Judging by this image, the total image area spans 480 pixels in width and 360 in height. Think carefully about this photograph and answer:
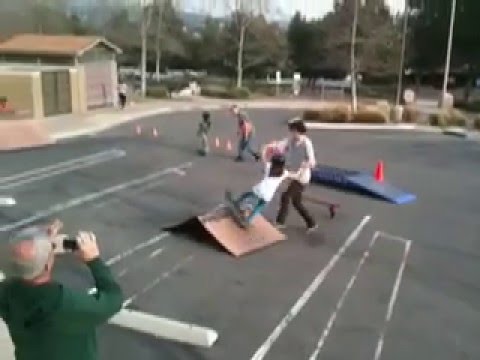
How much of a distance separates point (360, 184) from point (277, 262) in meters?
5.68

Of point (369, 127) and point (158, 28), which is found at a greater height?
point (158, 28)

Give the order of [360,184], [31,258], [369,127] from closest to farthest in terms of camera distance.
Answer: [31,258]
[360,184]
[369,127]

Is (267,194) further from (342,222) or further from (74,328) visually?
(74,328)

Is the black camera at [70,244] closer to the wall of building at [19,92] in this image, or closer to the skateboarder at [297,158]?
the skateboarder at [297,158]

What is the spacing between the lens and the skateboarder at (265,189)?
32.4 ft

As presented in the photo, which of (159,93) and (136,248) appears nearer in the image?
(136,248)

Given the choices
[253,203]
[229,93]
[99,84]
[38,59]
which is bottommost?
[253,203]

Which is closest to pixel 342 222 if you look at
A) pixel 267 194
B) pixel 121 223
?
pixel 267 194

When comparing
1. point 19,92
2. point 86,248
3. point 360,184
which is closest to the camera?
point 86,248

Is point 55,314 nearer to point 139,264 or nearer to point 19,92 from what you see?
point 139,264

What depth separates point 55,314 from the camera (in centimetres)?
289

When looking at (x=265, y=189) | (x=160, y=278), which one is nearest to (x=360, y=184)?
(x=265, y=189)

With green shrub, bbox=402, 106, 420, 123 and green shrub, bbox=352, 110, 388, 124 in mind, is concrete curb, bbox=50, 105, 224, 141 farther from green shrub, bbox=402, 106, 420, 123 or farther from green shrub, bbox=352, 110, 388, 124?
green shrub, bbox=402, 106, 420, 123

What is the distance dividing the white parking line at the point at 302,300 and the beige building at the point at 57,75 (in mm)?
20663
